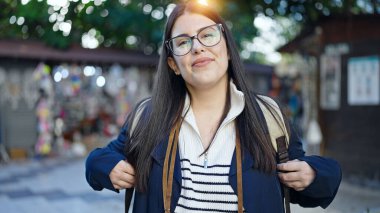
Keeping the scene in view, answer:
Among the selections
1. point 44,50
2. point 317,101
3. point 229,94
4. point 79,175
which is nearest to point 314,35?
point 317,101

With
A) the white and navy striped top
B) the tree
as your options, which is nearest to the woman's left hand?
the white and navy striped top

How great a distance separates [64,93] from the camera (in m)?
10.8

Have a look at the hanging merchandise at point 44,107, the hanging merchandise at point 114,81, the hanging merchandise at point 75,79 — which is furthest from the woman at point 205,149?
the hanging merchandise at point 114,81

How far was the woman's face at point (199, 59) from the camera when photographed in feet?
5.70

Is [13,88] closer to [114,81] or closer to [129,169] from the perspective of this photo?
[114,81]

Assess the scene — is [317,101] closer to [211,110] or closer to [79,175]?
[79,175]

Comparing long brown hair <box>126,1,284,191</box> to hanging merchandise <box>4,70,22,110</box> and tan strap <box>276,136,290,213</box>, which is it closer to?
tan strap <box>276,136,290,213</box>

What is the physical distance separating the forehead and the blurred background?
3.24 metres

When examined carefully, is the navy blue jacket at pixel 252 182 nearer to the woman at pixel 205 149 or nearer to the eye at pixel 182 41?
the woman at pixel 205 149

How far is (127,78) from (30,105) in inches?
96.5

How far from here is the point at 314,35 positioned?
27.3 feet

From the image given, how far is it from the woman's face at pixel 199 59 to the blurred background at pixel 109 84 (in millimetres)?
3252

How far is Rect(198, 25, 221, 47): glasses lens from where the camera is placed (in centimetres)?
176

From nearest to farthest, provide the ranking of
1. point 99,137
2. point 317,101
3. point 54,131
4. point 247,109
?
1. point 247,109
2. point 317,101
3. point 54,131
4. point 99,137
